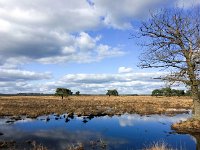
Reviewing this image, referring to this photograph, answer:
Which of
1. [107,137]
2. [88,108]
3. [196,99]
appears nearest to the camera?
[107,137]

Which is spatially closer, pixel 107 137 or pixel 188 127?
pixel 107 137

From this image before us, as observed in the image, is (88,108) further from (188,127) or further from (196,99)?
(196,99)

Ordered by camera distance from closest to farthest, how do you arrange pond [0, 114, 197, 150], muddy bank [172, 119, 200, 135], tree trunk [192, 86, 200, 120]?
pond [0, 114, 197, 150] < muddy bank [172, 119, 200, 135] < tree trunk [192, 86, 200, 120]

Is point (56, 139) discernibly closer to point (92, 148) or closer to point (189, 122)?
point (92, 148)

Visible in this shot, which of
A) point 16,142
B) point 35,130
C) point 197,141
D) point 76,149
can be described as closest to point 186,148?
point 197,141

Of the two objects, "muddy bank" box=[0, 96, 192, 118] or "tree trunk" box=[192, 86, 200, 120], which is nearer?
"tree trunk" box=[192, 86, 200, 120]

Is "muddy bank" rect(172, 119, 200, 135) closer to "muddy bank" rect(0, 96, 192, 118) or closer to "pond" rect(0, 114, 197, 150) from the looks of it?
"pond" rect(0, 114, 197, 150)

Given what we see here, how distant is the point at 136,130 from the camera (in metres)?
29.8

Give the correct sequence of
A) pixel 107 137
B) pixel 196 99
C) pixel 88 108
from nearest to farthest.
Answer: pixel 107 137 → pixel 196 99 → pixel 88 108

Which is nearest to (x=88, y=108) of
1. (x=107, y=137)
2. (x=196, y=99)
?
(x=196, y=99)

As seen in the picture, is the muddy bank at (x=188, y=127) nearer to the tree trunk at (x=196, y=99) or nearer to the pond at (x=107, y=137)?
the tree trunk at (x=196, y=99)

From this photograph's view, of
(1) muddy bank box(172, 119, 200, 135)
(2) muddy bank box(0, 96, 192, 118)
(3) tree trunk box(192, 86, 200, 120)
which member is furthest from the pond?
(2) muddy bank box(0, 96, 192, 118)

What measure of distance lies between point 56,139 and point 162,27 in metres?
14.6

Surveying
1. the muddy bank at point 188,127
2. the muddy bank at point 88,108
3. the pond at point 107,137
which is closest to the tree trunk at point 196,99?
the muddy bank at point 188,127
